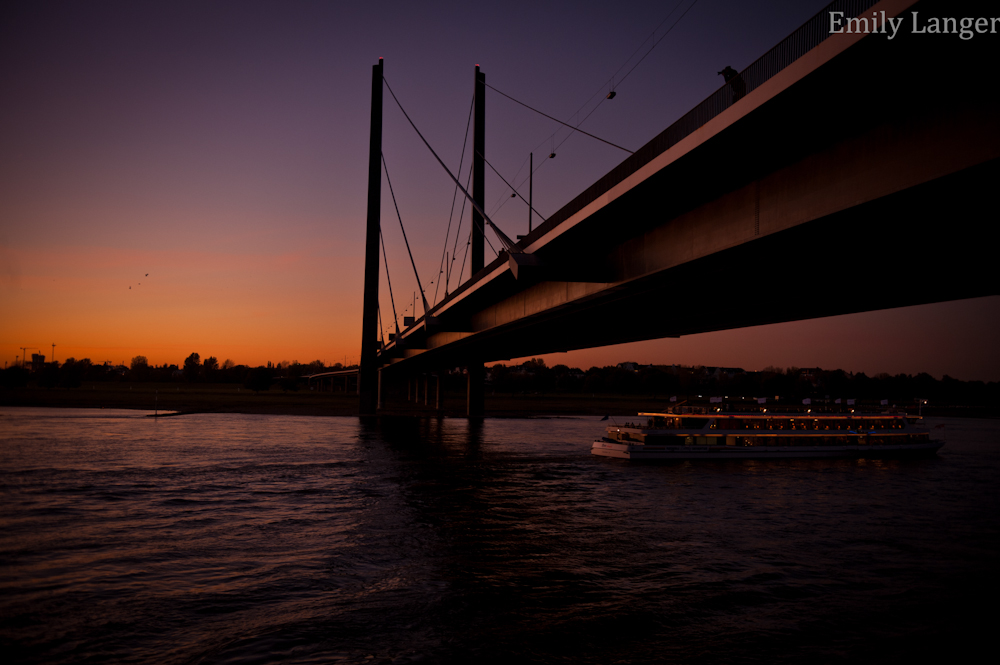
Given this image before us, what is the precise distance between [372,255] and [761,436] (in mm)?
47043

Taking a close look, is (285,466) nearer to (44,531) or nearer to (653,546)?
(44,531)

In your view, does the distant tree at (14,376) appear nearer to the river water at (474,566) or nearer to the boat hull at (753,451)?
the river water at (474,566)

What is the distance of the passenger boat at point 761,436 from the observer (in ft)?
159

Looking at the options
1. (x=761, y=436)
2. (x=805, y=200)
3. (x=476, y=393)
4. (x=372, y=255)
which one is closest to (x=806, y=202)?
(x=805, y=200)

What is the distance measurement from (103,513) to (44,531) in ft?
9.62

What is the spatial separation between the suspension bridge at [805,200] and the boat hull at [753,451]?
49.7 feet

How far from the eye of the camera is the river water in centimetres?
1230

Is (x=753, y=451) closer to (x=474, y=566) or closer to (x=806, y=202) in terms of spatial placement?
(x=474, y=566)

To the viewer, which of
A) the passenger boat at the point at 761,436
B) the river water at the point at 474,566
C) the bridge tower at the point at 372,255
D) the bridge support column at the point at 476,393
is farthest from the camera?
the bridge support column at the point at 476,393

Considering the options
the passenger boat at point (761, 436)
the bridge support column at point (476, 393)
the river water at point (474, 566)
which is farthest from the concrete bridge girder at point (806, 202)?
the bridge support column at point (476, 393)

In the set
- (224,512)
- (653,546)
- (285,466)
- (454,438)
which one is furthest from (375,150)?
(653,546)

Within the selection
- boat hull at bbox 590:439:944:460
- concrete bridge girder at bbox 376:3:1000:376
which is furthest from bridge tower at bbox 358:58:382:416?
concrete bridge girder at bbox 376:3:1000:376

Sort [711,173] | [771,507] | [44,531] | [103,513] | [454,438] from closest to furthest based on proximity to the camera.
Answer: [711,173], [44,531], [103,513], [771,507], [454,438]

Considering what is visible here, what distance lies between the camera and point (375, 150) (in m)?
81.4
